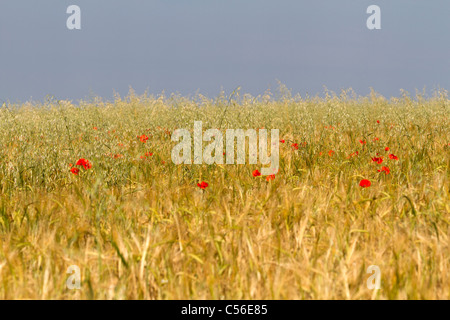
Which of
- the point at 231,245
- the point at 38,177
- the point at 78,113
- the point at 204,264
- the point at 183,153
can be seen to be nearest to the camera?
the point at 204,264

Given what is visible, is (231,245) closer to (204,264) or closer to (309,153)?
(204,264)

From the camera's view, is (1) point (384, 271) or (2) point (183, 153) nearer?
(1) point (384, 271)

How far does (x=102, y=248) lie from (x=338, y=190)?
175 centimetres

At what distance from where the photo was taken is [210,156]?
14.0 feet

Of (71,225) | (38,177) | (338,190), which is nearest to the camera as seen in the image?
(71,225)

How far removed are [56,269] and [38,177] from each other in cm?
200

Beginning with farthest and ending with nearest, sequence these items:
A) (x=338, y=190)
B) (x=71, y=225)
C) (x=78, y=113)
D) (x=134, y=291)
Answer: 1. (x=78, y=113)
2. (x=338, y=190)
3. (x=71, y=225)
4. (x=134, y=291)

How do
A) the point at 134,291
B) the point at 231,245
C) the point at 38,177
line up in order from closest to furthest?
1. the point at 134,291
2. the point at 231,245
3. the point at 38,177

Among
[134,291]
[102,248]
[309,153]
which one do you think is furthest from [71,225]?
[309,153]

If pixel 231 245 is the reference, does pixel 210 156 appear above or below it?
above
